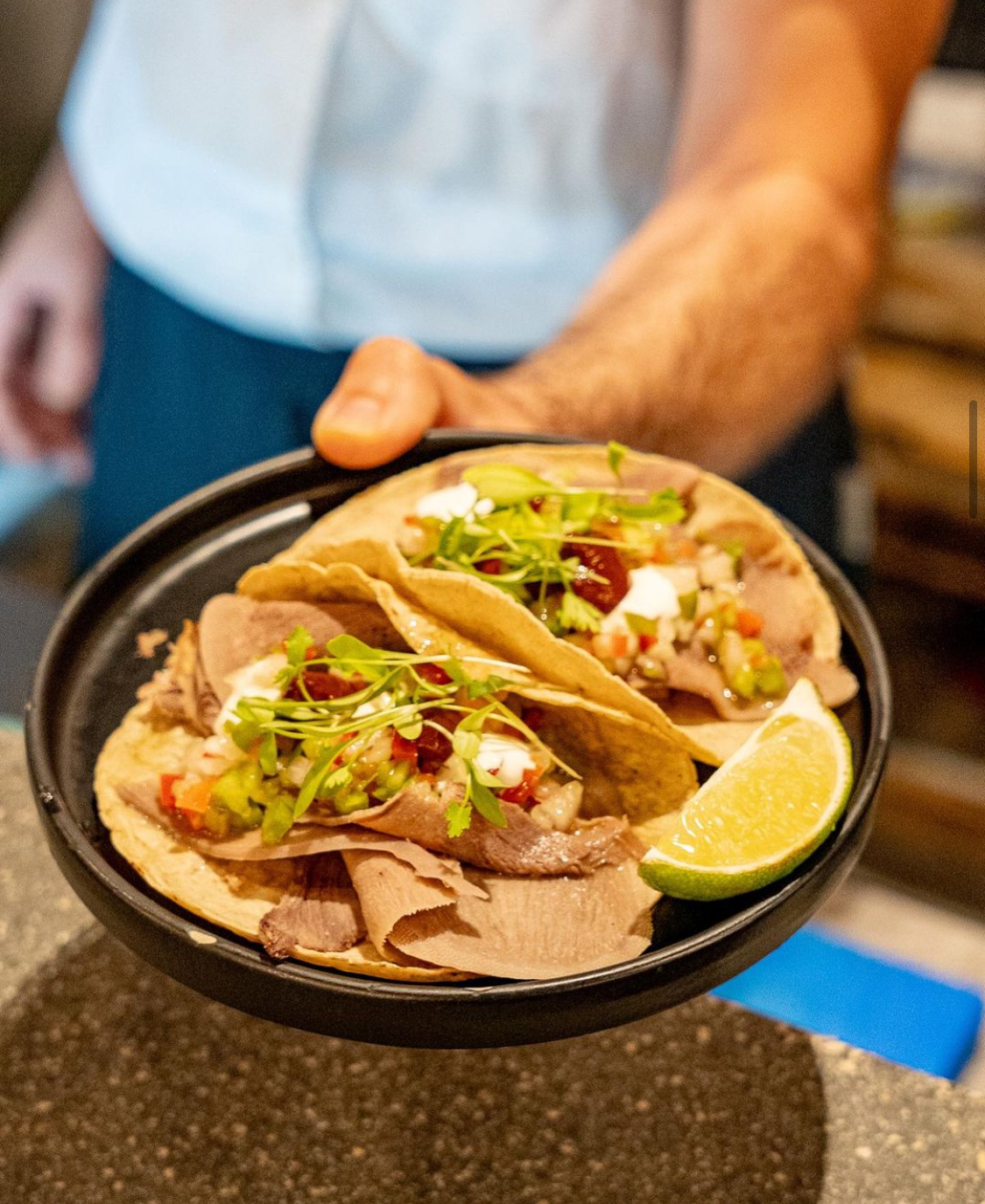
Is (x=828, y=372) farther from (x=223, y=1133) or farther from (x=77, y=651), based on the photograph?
(x=223, y=1133)

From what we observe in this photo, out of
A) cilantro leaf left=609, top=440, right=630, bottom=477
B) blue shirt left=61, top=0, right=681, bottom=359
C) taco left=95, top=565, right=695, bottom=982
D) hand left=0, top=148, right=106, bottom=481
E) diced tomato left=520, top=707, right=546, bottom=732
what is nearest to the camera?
taco left=95, top=565, right=695, bottom=982

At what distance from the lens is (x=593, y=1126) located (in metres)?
1.15

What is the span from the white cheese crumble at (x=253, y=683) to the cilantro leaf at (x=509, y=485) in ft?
1.03

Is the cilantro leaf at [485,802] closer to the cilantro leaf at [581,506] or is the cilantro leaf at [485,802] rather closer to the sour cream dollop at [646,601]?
the sour cream dollop at [646,601]

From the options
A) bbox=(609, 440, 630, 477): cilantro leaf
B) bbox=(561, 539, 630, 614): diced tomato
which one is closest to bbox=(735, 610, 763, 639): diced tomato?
bbox=(561, 539, 630, 614): diced tomato

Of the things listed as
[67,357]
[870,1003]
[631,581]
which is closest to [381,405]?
[631,581]

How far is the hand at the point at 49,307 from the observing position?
2900 millimetres

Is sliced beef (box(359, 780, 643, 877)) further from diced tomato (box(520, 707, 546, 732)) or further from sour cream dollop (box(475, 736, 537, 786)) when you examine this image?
diced tomato (box(520, 707, 546, 732))

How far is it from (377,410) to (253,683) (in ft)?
1.61

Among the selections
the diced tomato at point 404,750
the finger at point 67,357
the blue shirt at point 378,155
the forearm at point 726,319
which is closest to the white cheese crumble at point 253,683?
the diced tomato at point 404,750

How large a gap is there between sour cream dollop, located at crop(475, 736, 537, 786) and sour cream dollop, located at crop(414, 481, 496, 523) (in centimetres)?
32

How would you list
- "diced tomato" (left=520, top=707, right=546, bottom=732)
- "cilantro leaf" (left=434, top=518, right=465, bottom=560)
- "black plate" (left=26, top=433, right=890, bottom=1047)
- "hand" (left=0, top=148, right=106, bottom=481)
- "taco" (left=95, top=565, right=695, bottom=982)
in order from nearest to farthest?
"black plate" (left=26, top=433, right=890, bottom=1047) < "taco" (left=95, top=565, right=695, bottom=982) < "diced tomato" (left=520, top=707, right=546, bottom=732) < "cilantro leaf" (left=434, top=518, right=465, bottom=560) < "hand" (left=0, top=148, right=106, bottom=481)

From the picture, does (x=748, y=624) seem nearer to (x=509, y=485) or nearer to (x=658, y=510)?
(x=658, y=510)

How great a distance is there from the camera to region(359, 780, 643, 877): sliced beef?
1125mm
